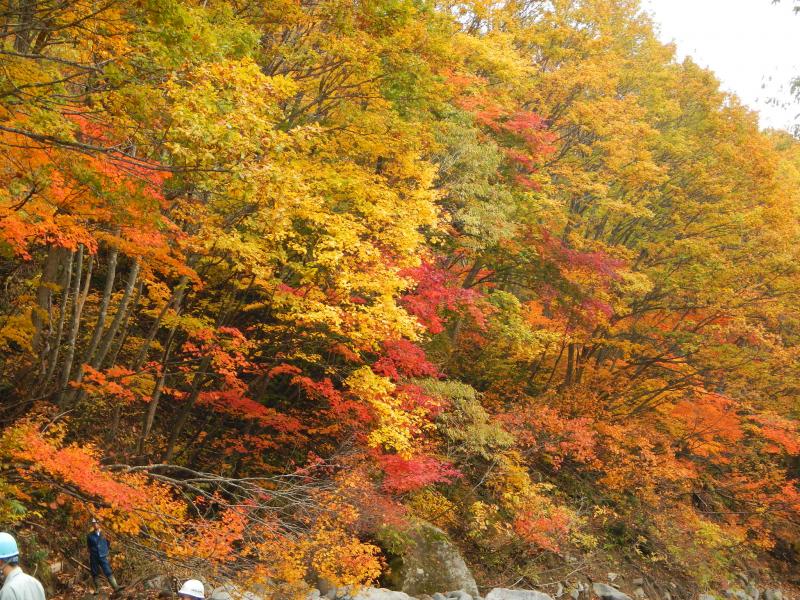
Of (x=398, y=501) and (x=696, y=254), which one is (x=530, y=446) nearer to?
(x=398, y=501)

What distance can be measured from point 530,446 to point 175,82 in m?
13.9

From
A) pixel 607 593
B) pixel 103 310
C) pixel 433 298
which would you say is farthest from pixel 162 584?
pixel 607 593

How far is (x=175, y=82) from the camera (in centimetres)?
709

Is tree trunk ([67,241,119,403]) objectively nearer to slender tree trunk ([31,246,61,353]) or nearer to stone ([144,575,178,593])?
slender tree trunk ([31,246,61,353])

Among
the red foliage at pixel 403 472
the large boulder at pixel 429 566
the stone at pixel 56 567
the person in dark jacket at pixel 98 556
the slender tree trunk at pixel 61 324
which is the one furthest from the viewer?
the large boulder at pixel 429 566

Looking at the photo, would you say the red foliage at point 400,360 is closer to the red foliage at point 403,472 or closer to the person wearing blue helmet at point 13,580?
the red foliage at point 403,472

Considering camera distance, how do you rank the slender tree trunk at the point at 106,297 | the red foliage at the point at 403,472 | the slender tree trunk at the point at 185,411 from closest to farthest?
the slender tree trunk at the point at 106,297, the red foliage at the point at 403,472, the slender tree trunk at the point at 185,411

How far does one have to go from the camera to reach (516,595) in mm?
14047

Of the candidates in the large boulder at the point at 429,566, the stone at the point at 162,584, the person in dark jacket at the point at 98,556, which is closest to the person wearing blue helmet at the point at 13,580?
the person in dark jacket at the point at 98,556

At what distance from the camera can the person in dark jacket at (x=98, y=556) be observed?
861 centimetres

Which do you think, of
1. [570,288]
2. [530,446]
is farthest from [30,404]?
[570,288]

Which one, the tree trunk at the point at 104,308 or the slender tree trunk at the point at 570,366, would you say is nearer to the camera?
the tree trunk at the point at 104,308

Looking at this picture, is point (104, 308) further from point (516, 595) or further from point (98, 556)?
point (516, 595)

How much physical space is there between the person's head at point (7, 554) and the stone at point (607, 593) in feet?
51.3
